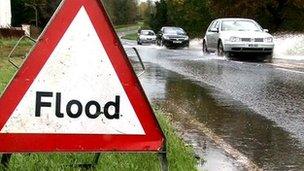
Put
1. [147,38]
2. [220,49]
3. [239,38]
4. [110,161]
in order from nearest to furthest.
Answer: [110,161] < [239,38] < [220,49] < [147,38]

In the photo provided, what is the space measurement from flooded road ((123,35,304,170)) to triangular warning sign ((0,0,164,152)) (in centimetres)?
177

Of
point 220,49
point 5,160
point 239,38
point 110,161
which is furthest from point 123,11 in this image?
point 5,160

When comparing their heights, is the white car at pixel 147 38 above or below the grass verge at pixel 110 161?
below

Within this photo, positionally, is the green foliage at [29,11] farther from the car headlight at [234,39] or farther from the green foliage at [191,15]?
the car headlight at [234,39]

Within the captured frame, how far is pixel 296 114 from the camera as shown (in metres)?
8.23

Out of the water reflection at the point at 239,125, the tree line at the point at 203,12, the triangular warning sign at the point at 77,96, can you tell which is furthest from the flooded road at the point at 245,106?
the tree line at the point at 203,12

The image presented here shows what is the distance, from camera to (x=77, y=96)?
3801 mm

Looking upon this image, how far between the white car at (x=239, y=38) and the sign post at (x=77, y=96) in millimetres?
17427

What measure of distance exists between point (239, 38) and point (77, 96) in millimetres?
17508

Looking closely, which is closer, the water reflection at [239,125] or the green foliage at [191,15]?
the water reflection at [239,125]

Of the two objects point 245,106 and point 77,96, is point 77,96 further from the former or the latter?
point 245,106

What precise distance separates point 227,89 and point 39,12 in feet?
171

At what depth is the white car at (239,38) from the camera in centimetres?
2091

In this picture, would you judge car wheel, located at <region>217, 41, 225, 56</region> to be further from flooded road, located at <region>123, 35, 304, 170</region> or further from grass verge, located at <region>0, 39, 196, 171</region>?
grass verge, located at <region>0, 39, 196, 171</region>
